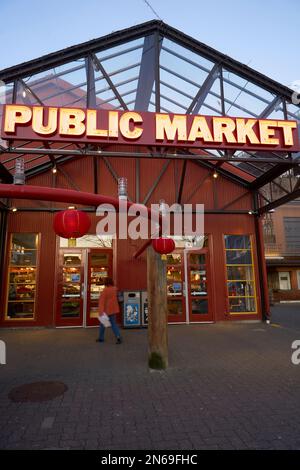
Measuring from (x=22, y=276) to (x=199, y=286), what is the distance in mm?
6964

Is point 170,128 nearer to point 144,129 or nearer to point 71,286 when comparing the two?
point 144,129

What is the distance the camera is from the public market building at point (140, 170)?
7430mm

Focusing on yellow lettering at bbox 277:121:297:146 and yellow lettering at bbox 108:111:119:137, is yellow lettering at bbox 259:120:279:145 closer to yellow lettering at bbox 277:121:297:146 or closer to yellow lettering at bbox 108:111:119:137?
yellow lettering at bbox 277:121:297:146

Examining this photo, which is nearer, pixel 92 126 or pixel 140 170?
pixel 92 126

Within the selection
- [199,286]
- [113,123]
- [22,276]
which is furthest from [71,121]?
[199,286]

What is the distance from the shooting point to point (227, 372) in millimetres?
5598

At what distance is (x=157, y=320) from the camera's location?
19.3 ft

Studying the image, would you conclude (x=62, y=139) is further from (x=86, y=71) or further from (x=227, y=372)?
(x=227, y=372)

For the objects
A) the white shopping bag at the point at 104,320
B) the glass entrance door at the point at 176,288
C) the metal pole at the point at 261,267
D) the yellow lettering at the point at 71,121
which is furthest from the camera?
the metal pole at the point at 261,267

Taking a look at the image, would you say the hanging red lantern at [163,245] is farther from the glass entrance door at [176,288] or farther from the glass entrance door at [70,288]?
the glass entrance door at [70,288]

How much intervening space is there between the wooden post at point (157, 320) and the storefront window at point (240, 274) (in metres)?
6.63

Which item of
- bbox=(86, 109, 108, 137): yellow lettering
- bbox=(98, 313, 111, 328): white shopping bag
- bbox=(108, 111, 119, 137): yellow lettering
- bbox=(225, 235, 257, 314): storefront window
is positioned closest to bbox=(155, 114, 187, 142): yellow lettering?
bbox=(108, 111, 119, 137): yellow lettering

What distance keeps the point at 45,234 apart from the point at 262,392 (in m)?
9.17

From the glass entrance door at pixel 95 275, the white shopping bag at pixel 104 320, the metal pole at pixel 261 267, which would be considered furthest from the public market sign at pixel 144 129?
the glass entrance door at pixel 95 275
